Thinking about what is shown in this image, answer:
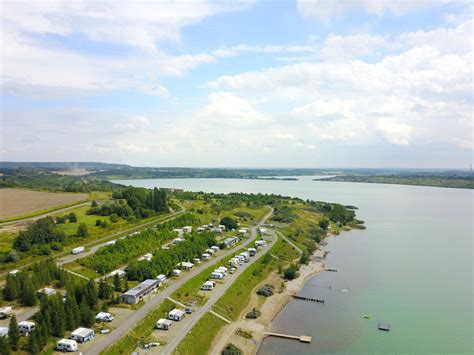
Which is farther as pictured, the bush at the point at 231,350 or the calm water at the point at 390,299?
the calm water at the point at 390,299

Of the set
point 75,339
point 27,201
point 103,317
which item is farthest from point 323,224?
point 27,201

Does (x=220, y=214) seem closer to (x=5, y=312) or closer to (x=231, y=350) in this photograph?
(x=231, y=350)

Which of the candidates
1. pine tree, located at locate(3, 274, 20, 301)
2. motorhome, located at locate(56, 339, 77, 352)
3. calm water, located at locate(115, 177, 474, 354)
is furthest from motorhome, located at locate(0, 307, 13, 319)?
calm water, located at locate(115, 177, 474, 354)

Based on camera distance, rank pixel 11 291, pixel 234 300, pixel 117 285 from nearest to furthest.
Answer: pixel 11 291
pixel 117 285
pixel 234 300

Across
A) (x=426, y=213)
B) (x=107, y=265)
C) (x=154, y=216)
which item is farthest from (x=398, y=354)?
(x=426, y=213)

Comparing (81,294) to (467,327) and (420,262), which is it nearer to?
(467,327)

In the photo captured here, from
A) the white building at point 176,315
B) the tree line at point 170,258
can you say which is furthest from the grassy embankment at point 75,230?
the white building at point 176,315

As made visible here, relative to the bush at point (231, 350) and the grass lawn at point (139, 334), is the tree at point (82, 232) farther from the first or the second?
the bush at point (231, 350)
